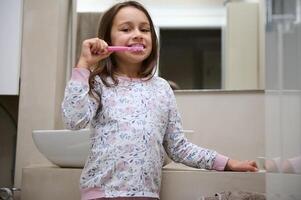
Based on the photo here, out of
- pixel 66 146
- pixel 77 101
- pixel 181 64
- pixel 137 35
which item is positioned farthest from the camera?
pixel 181 64

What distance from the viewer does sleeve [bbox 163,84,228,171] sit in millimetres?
902

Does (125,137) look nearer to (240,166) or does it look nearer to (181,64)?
(240,166)

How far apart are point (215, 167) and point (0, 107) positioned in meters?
1.14

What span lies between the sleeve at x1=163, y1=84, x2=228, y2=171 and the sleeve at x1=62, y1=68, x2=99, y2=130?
219 millimetres

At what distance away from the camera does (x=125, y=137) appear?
0.82 m

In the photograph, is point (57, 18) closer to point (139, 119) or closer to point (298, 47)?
point (139, 119)

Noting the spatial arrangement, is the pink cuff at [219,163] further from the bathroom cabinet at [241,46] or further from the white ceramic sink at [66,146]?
the bathroom cabinet at [241,46]

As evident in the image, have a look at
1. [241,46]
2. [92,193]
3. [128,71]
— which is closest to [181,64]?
[241,46]

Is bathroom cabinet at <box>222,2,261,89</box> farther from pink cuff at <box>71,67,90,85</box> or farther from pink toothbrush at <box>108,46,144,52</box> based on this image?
pink cuff at <box>71,67,90,85</box>

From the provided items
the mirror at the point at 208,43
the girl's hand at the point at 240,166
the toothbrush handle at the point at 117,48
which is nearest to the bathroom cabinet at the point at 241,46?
the mirror at the point at 208,43

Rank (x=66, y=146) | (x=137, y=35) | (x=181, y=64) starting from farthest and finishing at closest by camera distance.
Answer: (x=181, y=64) → (x=66, y=146) → (x=137, y=35)

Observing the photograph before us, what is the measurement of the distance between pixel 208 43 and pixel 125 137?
2.59 feet

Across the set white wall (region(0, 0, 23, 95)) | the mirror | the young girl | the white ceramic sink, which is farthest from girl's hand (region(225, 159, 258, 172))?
white wall (region(0, 0, 23, 95))

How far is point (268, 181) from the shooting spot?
0.53 meters
